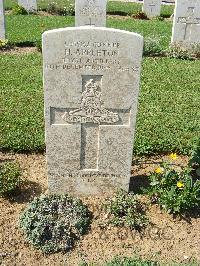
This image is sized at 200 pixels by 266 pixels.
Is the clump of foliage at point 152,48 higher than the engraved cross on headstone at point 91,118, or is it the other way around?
the engraved cross on headstone at point 91,118

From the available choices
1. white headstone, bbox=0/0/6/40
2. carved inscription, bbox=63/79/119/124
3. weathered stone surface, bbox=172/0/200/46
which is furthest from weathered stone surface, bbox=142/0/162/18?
carved inscription, bbox=63/79/119/124

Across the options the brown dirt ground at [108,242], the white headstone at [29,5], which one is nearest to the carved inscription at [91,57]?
the brown dirt ground at [108,242]

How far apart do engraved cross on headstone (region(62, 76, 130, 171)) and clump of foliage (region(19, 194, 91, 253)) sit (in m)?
0.58

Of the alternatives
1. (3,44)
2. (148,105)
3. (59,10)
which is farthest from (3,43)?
(59,10)

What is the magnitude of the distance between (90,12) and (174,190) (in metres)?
9.61

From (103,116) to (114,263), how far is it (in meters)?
1.68

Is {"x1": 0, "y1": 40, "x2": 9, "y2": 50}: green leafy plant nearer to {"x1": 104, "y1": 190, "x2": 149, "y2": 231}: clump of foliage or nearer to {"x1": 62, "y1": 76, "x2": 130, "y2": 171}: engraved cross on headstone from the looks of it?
{"x1": 62, "y1": 76, "x2": 130, "y2": 171}: engraved cross on headstone

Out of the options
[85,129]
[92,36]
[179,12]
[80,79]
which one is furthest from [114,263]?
[179,12]

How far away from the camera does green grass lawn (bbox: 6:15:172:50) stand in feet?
46.4

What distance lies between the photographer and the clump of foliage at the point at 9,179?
206 inches

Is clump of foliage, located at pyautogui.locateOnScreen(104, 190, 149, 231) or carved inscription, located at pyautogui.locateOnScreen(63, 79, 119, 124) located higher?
carved inscription, located at pyautogui.locateOnScreen(63, 79, 119, 124)

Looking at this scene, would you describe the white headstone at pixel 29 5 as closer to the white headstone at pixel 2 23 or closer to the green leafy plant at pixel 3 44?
the white headstone at pixel 2 23

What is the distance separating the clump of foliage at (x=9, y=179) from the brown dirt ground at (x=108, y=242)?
0.54ft

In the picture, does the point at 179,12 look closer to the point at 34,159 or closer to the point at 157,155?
the point at 157,155
